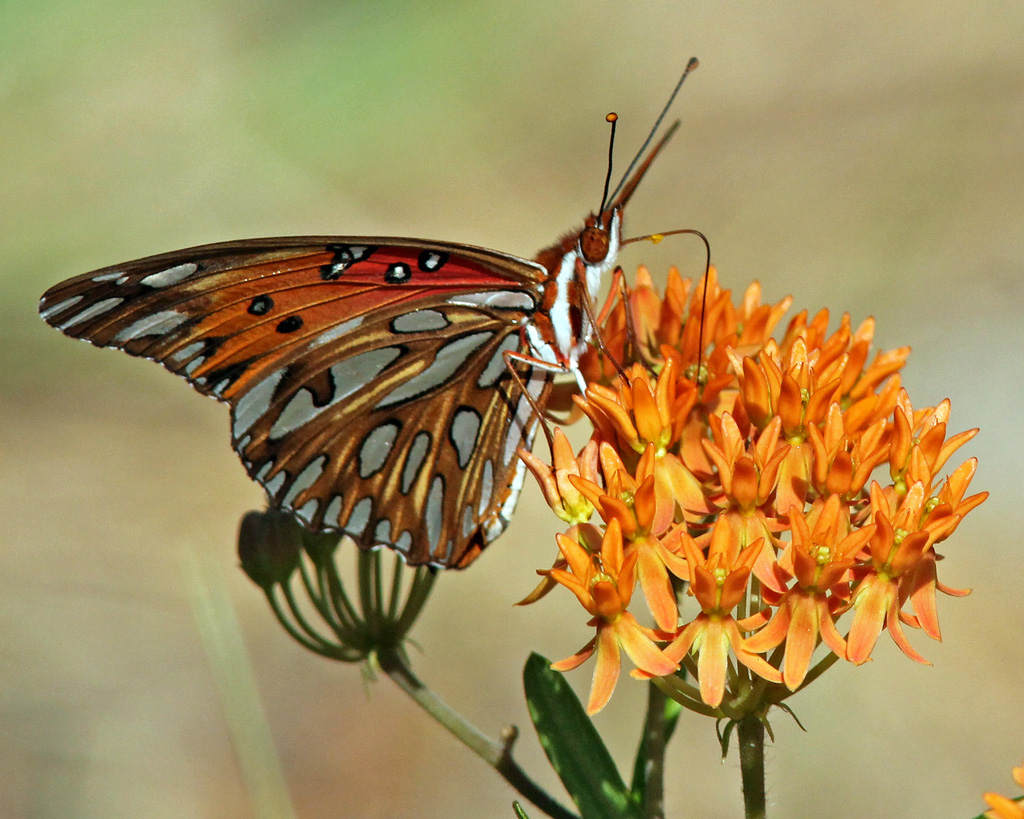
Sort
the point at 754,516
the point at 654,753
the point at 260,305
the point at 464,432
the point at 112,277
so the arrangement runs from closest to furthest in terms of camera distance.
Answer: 1. the point at 754,516
2. the point at 654,753
3. the point at 112,277
4. the point at 260,305
5. the point at 464,432

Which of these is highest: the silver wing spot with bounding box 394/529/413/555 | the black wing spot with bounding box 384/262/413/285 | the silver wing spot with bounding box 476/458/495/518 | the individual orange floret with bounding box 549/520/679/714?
the black wing spot with bounding box 384/262/413/285

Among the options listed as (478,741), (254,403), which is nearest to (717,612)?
(478,741)

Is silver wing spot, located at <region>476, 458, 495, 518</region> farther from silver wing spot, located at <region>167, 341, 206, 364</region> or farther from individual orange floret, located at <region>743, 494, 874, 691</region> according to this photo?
individual orange floret, located at <region>743, 494, 874, 691</region>

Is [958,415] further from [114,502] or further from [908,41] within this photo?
[114,502]

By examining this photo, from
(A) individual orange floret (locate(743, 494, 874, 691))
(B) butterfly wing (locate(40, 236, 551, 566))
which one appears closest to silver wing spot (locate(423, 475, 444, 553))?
(B) butterfly wing (locate(40, 236, 551, 566))

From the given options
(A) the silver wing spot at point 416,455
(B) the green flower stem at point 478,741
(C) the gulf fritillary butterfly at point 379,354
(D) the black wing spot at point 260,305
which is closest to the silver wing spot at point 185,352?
(C) the gulf fritillary butterfly at point 379,354

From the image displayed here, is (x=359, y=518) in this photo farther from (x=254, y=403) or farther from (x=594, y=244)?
(x=594, y=244)

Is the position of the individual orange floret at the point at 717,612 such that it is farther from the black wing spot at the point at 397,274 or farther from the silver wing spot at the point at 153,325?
the silver wing spot at the point at 153,325
